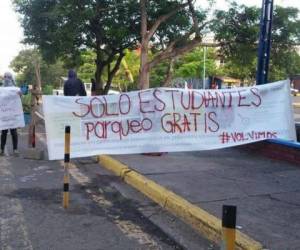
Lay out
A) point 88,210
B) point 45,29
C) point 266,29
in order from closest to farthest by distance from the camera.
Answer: point 88,210
point 266,29
point 45,29

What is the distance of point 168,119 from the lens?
27.7ft

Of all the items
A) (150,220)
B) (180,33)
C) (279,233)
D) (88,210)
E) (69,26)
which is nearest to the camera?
(279,233)

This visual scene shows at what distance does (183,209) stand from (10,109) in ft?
20.6

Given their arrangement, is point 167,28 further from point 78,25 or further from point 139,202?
point 139,202

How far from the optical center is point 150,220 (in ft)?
20.9

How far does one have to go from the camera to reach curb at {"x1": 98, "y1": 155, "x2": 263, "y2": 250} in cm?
523

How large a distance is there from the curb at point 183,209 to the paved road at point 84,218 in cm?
10

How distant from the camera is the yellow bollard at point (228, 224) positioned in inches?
126

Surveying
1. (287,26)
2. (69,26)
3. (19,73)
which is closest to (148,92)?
(69,26)

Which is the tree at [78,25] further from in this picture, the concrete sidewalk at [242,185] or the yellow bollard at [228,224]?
the yellow bollard at [228,224]

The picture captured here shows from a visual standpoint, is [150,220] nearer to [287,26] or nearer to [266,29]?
[266,29]

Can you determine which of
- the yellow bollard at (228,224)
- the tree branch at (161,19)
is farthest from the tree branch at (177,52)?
the yellow bollard at (228,224)

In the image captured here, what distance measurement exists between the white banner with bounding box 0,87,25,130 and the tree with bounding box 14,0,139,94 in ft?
25.1

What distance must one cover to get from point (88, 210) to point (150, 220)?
882 millimetres
